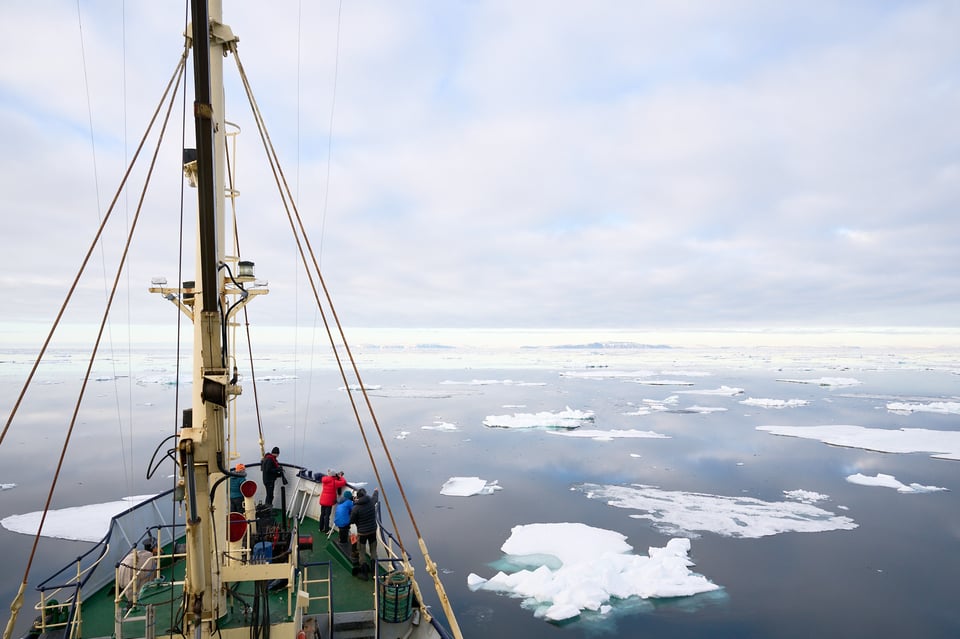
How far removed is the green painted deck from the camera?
16.9 ft

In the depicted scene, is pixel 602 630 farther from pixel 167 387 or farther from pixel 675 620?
pixel 167 387

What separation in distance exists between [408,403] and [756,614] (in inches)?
1546

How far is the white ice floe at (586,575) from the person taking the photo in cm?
1151

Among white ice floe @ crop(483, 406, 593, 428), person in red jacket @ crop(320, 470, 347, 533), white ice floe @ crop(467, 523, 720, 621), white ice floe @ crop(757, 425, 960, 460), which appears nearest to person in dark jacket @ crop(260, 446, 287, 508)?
person in red jacket @ crop(320, 470, 347, 533)

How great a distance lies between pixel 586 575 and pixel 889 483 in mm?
16063

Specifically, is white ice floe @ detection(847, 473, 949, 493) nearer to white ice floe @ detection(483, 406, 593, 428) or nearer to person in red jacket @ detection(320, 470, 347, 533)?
white ice floe @ detection(483, 406, 593, 428)

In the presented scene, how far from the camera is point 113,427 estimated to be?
36250mm

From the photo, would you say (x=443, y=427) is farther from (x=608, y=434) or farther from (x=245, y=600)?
(x=245, y=600)

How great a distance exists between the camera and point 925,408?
43.0 metres

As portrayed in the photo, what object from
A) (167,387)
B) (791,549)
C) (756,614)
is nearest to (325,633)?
(756,614)

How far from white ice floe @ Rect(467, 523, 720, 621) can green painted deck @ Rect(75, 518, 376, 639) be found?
5.82 meters

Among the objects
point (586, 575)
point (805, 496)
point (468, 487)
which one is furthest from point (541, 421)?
point (586, 575)

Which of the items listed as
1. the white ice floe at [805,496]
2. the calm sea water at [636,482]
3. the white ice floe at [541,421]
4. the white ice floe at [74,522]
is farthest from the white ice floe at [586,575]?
the white ice floe at [541,421]

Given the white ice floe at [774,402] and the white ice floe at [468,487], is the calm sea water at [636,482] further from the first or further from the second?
the white ice floe at [774,402]
